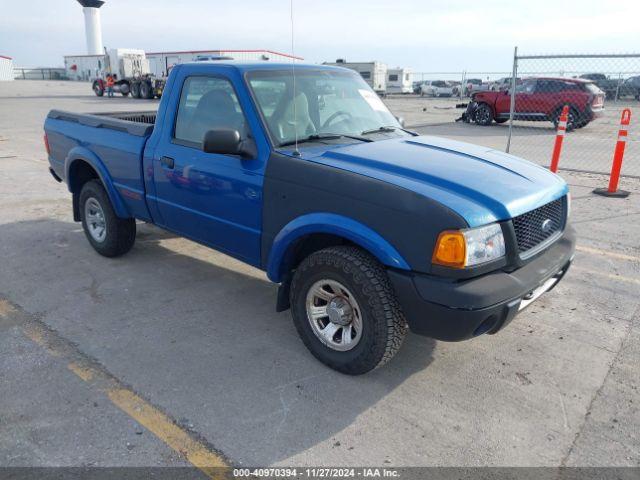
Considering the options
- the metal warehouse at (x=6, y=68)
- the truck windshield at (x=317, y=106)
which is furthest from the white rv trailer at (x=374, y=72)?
the metal warehouse at (x=6, y=68)

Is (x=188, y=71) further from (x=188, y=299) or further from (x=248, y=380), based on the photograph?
(x=248, y=380)

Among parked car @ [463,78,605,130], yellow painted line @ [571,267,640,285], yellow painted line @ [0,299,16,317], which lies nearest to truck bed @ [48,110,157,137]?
yellow painted line @ [0,299,16,317]

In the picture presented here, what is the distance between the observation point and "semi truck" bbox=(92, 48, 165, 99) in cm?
3334

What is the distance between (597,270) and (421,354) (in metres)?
2.58

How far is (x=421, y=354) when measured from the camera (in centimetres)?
365

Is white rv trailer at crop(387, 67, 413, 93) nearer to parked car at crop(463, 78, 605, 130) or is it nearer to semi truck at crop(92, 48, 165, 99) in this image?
semi truck at crop(92, 48, 165, 99)

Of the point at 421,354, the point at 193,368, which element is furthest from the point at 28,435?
the point at 421,354

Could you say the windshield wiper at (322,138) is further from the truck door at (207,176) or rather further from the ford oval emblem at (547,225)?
the ford oval emblem at (547,225)

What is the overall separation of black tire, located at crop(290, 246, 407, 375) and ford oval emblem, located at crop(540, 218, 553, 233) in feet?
3.65

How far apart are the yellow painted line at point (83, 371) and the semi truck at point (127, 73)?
3208 cm

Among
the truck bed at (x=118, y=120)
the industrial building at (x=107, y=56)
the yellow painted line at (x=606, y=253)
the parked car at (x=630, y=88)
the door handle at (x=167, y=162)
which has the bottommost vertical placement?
the yellow painted line at (x=606, y=253)

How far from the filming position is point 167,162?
13.9 feet

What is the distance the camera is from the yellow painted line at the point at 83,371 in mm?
3295

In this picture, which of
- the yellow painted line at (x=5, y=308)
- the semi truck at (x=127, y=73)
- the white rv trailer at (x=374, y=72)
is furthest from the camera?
the white rv trailer at (x=374, y=72)
